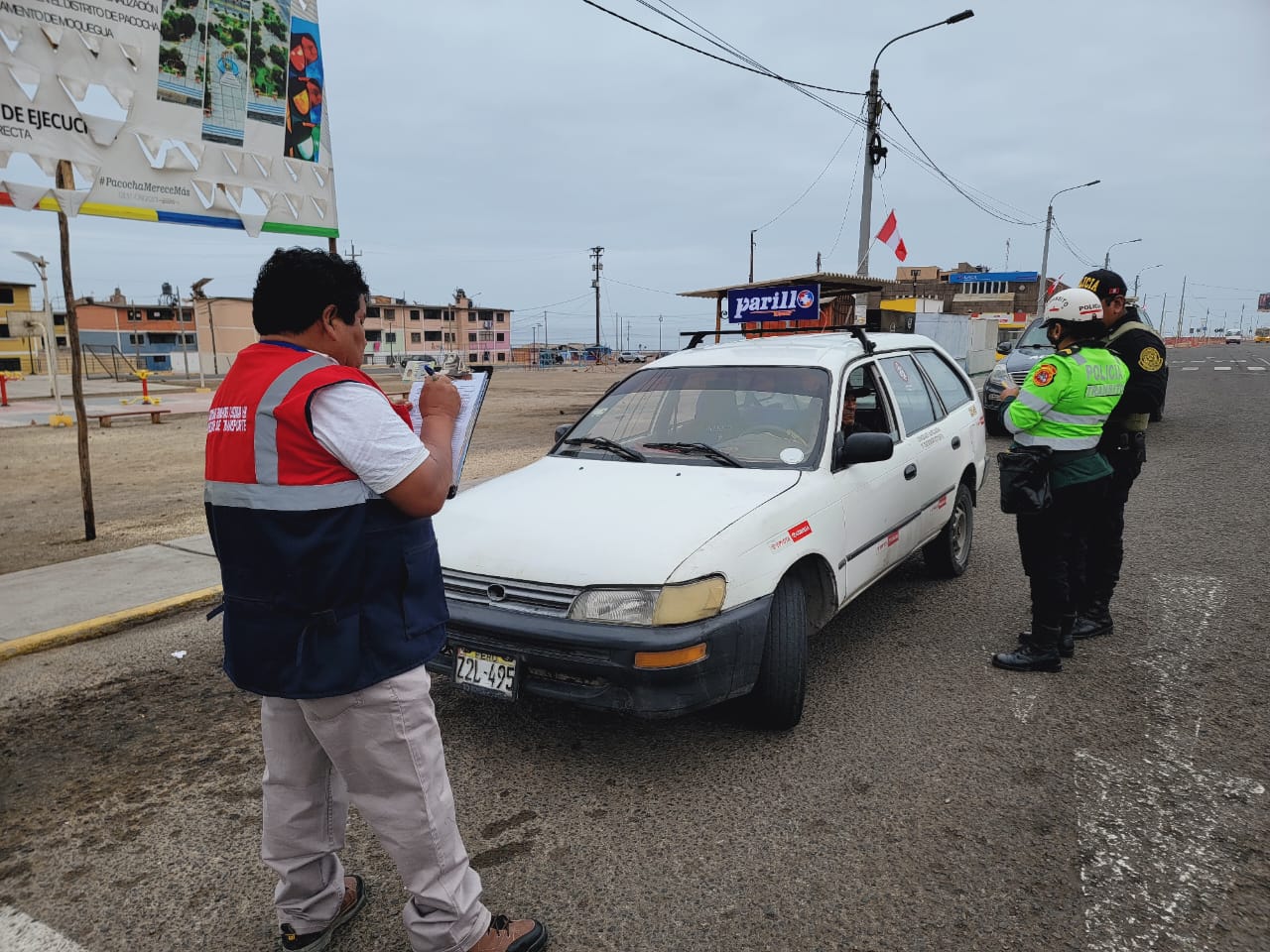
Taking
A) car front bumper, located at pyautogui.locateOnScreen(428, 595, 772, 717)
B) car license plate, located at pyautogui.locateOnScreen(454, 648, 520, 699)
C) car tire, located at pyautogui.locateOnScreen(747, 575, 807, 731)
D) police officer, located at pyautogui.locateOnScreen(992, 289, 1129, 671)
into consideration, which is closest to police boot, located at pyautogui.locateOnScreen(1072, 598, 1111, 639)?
police officer, located at pyautogui.locateOnScreen(992, 289, 1129, 671)

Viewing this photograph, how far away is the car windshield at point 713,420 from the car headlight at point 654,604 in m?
1.01

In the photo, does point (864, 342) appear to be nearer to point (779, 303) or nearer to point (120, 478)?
point (779, 303)

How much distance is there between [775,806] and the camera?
2854 millimetres

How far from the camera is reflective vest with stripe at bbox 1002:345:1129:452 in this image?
3836 mm

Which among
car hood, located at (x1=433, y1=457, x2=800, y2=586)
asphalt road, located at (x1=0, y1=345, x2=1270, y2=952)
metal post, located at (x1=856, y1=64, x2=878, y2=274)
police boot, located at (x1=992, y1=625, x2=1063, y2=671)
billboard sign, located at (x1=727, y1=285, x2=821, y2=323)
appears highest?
metal post, located at (x1=856, y1=64, x2=878, y2=274)

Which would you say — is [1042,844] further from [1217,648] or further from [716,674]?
[1217,648]

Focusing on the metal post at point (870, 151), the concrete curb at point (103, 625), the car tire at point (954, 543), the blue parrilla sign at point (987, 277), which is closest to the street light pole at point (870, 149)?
the metal post at point (870, 151)

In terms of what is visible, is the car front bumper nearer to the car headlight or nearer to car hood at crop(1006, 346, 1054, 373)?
the car headlight

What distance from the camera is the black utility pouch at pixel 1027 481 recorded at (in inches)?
151

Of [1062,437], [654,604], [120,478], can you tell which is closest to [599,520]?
[654,604]

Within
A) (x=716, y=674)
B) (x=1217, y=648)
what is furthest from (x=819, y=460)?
(x=1217, y=648)

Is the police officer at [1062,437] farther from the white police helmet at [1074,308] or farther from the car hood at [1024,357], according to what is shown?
the car hood at [1024,357]

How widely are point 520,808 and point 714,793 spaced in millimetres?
703

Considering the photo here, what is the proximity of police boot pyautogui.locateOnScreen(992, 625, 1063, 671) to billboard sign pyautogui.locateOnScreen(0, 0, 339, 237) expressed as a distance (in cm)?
573
